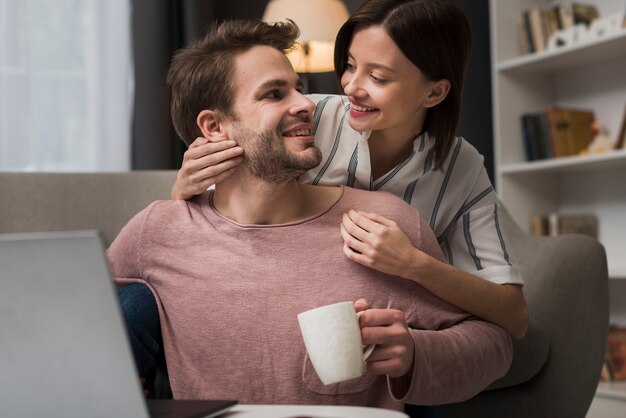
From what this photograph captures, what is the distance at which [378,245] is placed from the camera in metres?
1.14

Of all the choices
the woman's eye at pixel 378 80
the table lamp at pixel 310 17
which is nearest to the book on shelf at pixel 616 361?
the table lamp at pixel 310 17

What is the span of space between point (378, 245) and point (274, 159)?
26 centimetres

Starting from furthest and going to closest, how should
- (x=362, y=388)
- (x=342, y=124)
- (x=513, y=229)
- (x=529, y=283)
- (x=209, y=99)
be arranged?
(x=513, y=229) → (x=529, y=283) → (x=342, y=124) → (x=209, y=99) → (x=362, y=388)

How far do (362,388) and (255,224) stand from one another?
32 centimetres

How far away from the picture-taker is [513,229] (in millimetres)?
2088

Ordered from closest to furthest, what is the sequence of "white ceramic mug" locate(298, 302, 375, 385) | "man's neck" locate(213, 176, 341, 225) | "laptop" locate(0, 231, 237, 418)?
"laptop" locate(0, 231, 237, 418)
"white ceramic mug" locate(298, 302, 375, 385)
"man's neck" locate(213, 176, 341, 225)

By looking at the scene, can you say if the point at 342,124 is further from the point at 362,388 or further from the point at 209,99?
the point at 362,388

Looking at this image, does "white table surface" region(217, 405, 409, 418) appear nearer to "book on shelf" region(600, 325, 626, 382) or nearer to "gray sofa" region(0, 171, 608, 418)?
"gray sofa" region(0, 171, 608, 418)

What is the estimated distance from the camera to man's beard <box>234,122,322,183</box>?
50.9 inches

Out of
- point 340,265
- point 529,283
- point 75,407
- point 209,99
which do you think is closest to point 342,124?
point 209,99

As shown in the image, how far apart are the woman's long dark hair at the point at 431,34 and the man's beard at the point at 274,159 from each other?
0.30 metres

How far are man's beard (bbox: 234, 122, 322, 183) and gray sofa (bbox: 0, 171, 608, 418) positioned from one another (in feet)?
2.11

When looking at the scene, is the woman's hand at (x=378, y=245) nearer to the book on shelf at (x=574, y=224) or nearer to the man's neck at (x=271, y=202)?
the man's neck at (x=271, y=202)

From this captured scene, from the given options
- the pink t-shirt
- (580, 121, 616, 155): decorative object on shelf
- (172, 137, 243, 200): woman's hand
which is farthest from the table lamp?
the pink t-shirt
